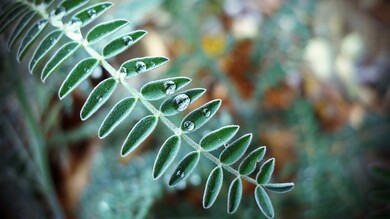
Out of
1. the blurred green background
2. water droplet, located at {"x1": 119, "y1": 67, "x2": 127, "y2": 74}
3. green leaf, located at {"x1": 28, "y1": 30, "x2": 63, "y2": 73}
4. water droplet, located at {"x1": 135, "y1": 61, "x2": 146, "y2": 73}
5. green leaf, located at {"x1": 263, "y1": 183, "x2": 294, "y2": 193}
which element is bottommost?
green leaf, located at {"x1": 263, "y1": 183, "x2": 294, "y2": 193}

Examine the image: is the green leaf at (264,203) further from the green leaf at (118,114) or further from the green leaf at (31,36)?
the green leaf at (31,36)

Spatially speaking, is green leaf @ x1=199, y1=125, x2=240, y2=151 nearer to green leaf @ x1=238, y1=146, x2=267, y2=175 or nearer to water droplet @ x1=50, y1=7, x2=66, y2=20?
green leaf @ x1=238, y1=146, x2=267, y2=175

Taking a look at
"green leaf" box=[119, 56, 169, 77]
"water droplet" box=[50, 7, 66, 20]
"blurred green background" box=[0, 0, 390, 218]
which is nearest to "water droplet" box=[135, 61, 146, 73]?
"green leaf" box=[119, 56, 169, 77]

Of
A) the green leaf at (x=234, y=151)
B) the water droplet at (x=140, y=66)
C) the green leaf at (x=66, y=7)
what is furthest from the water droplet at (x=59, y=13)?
the green leaf at (x=234, y=151)

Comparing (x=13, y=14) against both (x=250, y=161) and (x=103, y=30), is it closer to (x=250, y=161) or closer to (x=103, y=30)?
(x=103, y=30)

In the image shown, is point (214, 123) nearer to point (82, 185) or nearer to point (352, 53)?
point (82, 185)

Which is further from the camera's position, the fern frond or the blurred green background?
the blurred green background

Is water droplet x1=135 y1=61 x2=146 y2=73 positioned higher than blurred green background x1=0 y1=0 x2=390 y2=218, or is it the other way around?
blurred green background x1=0 y1=0 x2=390 y2=218
